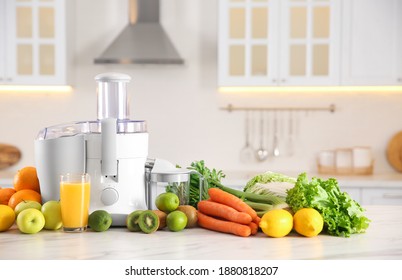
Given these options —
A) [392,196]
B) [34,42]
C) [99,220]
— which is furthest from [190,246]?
[34,42]

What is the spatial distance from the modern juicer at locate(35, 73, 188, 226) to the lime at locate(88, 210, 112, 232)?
57 millimetres

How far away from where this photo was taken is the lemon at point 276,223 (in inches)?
74.0

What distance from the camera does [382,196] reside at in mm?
4188

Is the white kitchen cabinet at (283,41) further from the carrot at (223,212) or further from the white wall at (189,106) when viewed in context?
the carrot at (223,212)

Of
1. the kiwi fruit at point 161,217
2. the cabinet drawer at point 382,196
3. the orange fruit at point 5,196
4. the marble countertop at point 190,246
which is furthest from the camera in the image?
the cabinet drawer at point 382,196

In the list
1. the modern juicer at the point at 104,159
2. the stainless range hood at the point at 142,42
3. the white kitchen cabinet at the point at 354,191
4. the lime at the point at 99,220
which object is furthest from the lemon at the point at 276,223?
the stainless range hood at the point at 142,42

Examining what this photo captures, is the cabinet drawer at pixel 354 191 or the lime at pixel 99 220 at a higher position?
the lime at pixel 99 220

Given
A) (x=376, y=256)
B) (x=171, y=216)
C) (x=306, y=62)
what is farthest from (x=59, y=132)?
(x=306, y=62)

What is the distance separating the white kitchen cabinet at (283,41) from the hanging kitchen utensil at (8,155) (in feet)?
5.67

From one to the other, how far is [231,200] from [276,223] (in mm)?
181

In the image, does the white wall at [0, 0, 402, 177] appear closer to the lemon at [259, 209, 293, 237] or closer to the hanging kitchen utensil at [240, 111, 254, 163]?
the hanging kitchen utensil at [240, 111, 254, 163]

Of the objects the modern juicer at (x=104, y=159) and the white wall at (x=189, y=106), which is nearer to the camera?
the modern juicer at (x=104, y=159)

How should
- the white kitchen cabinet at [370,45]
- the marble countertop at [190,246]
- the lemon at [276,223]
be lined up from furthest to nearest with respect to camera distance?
the white kitchen cabinet at [370,45] < the lemon at [276,223] < the marble countertop at [190,246]
